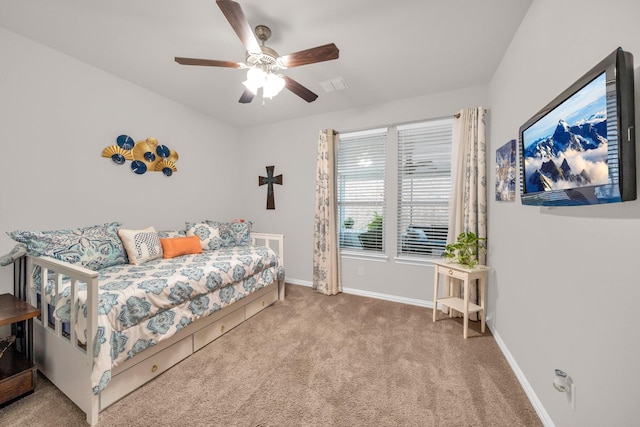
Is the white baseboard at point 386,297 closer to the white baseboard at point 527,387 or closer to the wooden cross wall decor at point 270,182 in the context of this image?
the white baseboard at point 527,387

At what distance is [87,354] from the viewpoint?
135 centimetres

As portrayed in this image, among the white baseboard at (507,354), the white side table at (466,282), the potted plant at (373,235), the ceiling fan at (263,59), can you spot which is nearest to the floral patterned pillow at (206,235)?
the white baseboard at (507,354)

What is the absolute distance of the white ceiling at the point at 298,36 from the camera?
1.65m

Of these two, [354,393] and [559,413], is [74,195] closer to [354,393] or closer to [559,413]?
[354,393]

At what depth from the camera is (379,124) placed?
317 centimetres

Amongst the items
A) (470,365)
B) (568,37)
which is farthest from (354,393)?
(568,37)

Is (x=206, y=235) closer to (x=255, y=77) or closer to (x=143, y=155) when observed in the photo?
(x=143, y=155)

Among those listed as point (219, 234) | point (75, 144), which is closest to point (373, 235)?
point (219, 234)

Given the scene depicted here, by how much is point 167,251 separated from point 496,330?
320 cm

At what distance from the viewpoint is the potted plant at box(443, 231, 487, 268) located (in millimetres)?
2412

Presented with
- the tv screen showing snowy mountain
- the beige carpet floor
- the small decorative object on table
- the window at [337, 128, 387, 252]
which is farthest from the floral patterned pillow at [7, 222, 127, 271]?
the tv screen showing snowy mountain

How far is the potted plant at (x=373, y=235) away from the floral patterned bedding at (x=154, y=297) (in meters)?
1.46

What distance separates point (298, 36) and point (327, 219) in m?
2.08

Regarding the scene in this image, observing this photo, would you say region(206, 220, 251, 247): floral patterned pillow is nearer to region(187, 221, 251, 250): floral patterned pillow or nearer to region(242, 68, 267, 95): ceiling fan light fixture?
region(187, 221, 251, 250): floral patterned pillow
